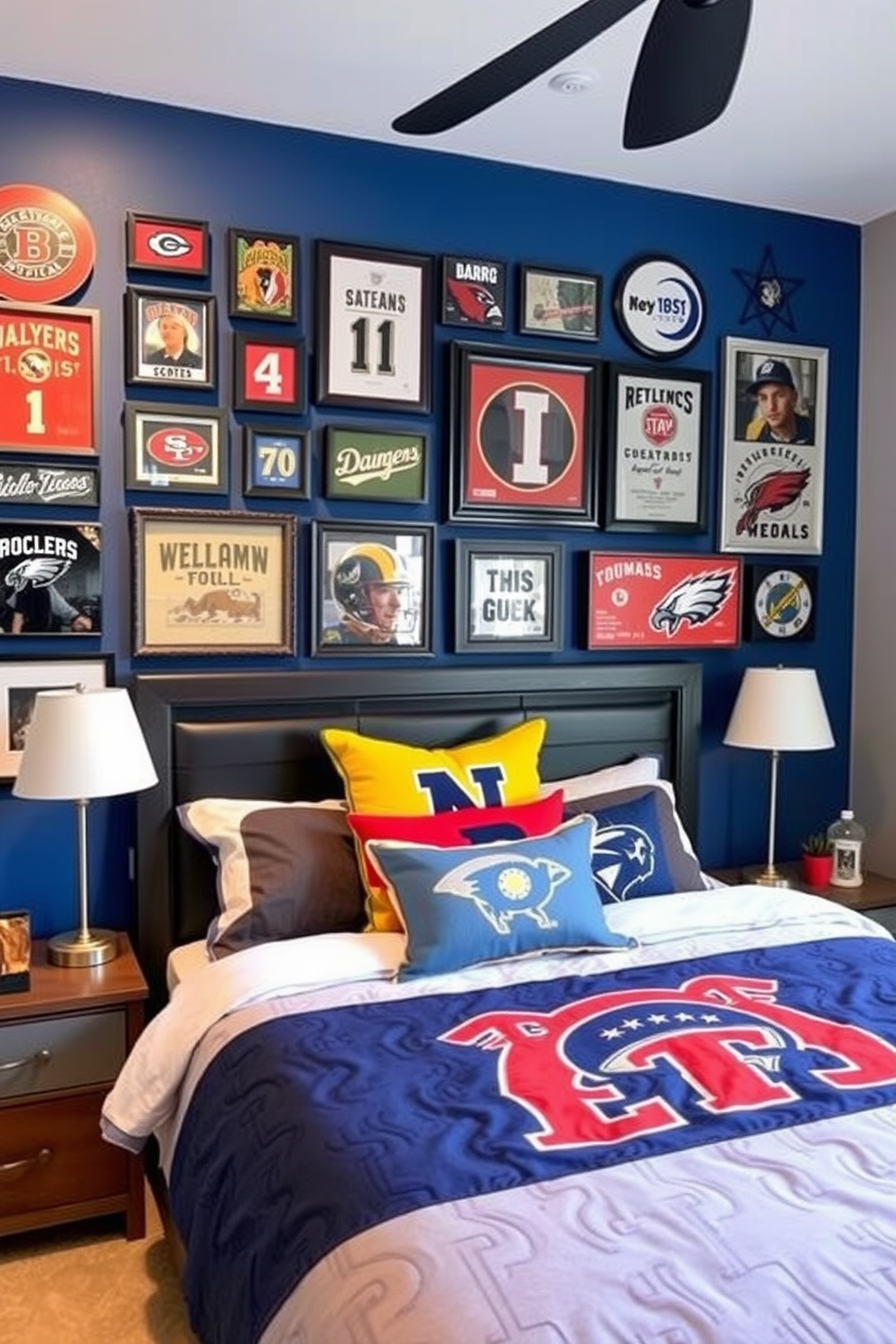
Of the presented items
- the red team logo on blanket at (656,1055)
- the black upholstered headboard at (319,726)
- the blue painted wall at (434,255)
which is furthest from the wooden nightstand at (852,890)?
the red team logo on blanket at (656,1055)

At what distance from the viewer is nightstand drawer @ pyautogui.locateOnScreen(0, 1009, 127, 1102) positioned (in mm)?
2232

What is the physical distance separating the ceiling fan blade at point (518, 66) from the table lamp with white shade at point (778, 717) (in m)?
1.96

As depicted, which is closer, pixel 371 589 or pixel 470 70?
pixel 470 70

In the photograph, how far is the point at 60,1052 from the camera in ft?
7.45

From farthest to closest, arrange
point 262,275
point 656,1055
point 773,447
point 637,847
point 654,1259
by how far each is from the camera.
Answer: point 773,447 < point 262,275 < point 637,847 < point 656,1055 < point 654,1259

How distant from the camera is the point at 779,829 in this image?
3557 mm

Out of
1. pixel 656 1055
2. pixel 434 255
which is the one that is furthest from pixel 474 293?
pixel 656 1055

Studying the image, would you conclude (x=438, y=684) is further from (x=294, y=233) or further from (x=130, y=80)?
→ (x=130, y=80)

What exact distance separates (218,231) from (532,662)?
1484 millimetres

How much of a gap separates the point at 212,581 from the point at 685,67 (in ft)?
5.45

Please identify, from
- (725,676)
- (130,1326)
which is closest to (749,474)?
(725,676)

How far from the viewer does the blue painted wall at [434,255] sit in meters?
2.64

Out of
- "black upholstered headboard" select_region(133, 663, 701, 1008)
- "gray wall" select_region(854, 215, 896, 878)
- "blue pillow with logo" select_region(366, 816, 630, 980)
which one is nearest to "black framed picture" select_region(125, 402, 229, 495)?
"black upholstered headboard" select_region(133, 663, 701, 1008)

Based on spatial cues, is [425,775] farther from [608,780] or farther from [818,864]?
[818,864]
